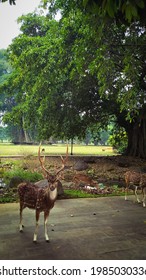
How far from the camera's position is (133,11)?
4.22 m

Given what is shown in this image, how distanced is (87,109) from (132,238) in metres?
18.8

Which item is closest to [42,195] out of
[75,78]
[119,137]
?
[75,78]

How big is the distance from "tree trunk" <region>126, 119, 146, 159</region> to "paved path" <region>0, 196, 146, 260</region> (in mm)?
16161

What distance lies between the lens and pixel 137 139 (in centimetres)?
2397

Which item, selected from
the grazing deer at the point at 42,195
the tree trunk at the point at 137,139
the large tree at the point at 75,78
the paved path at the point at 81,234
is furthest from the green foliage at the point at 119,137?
the grazing deer at the point at 42,195

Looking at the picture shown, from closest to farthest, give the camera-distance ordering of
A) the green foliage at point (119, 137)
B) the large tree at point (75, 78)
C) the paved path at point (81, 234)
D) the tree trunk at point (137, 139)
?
the paved path at point (81, 234)
the large tree at point (75, 78)
the tree trunk at point (137, 139)
the green foliage at point (119, 137)

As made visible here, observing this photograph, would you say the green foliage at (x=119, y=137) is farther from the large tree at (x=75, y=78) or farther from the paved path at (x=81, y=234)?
the paved path at (x=81, y=234)

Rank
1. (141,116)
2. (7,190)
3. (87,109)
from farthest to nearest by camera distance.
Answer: (87,109)
(141,116)
(7,190)

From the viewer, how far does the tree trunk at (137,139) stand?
2331 cm

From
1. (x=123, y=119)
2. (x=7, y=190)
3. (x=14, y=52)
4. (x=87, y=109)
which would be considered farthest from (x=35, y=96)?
(x=7, y=190)

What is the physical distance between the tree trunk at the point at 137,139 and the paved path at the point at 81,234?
16161mm

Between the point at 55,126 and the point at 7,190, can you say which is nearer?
the point at 7,190

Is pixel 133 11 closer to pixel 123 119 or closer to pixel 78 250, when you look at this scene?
pixel 78 250

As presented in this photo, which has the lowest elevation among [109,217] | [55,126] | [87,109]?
[109,217]
